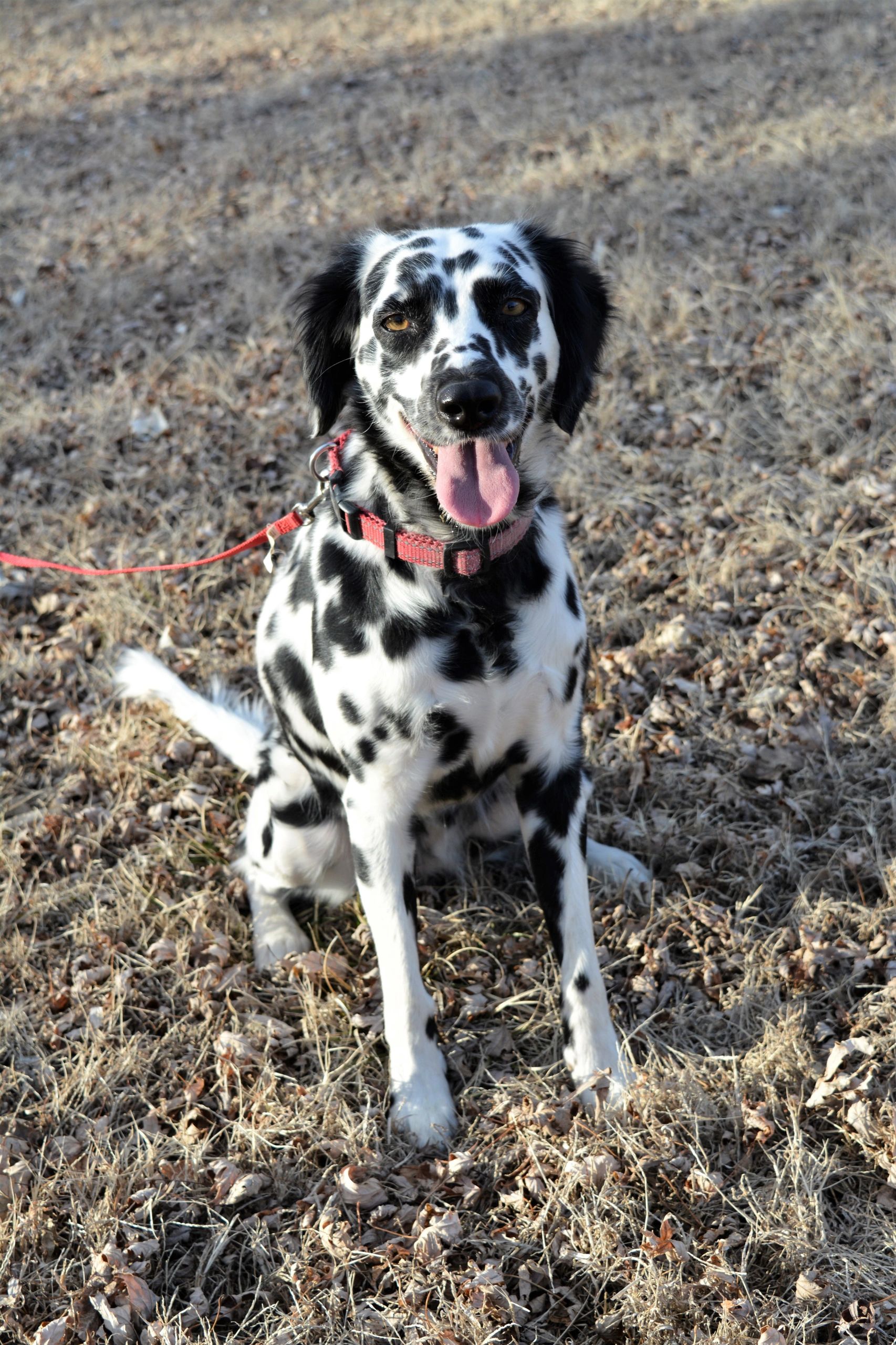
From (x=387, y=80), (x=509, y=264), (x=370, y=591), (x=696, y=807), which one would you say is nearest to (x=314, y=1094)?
(x=370, y=591)

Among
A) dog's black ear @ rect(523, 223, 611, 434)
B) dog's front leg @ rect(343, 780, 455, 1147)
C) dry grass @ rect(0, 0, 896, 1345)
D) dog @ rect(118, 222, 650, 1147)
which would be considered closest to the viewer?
dry grass @ rect(0, 0, 896, 1345)

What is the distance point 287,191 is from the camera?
8.65 meters

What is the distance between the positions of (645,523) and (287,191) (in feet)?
17.9

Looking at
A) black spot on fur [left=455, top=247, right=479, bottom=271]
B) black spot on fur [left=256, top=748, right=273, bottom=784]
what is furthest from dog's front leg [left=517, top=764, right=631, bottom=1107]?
black spot on fur [left=455, top=247, right=479, bottom=271]

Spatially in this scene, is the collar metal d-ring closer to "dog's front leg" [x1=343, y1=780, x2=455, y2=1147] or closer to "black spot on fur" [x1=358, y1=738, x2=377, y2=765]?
"black spot on fur" [x1=358, y1=738, x2=377, y2=765]

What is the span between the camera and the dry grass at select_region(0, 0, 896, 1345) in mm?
2439

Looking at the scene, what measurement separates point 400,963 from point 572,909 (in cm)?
48

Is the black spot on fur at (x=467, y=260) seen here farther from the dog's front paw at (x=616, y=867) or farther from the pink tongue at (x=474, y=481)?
the dog's front paw at (x=616, y=867)

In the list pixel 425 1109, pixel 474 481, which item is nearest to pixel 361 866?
pixel 425 1109

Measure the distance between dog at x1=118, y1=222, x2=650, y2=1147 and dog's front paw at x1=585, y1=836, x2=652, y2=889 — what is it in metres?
0.47

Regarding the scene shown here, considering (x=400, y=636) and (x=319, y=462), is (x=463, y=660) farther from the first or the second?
(x=319, y=462)

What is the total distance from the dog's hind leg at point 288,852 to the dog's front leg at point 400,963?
46 centimetres

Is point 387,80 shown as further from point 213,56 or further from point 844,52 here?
point 844,52

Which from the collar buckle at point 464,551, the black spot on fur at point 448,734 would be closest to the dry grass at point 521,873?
the black spot on fur at point 448,734
